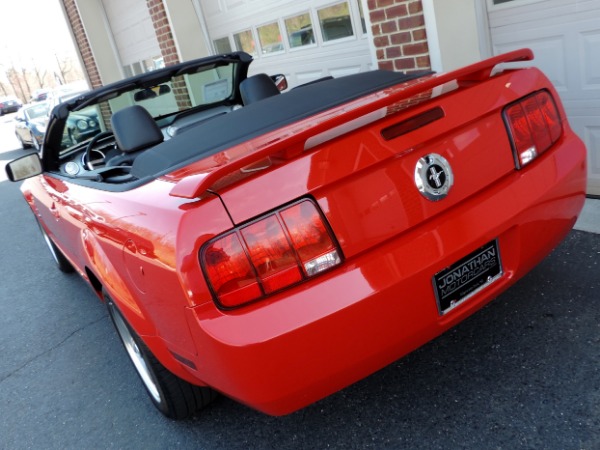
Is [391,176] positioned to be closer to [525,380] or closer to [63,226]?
[525,380]

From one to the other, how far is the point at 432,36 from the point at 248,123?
7.13ft

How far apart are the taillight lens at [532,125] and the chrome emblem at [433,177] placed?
14.2 inches

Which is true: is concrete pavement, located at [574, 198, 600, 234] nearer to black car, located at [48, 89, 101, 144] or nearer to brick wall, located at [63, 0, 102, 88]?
black car, located at [48, 89, 101, 144]

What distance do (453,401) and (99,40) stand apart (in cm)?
1151

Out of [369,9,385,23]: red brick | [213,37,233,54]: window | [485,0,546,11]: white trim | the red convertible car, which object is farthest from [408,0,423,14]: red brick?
[213,37,233,54]: window

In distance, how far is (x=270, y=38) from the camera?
22.4 feet

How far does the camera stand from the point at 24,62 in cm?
6938

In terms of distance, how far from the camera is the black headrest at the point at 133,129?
9.44ft

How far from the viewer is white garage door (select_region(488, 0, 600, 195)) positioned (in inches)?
139

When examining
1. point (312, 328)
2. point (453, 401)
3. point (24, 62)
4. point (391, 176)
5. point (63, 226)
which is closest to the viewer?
point (312, 328)

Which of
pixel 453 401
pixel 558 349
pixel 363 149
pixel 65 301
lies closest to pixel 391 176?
pixel 363 149

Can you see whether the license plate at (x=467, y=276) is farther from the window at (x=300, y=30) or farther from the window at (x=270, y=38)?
the window at (x=270, y=38)

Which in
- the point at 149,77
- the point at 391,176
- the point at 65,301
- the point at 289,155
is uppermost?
the point at 149,77

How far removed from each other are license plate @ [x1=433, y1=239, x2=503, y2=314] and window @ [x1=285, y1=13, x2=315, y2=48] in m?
4.54
